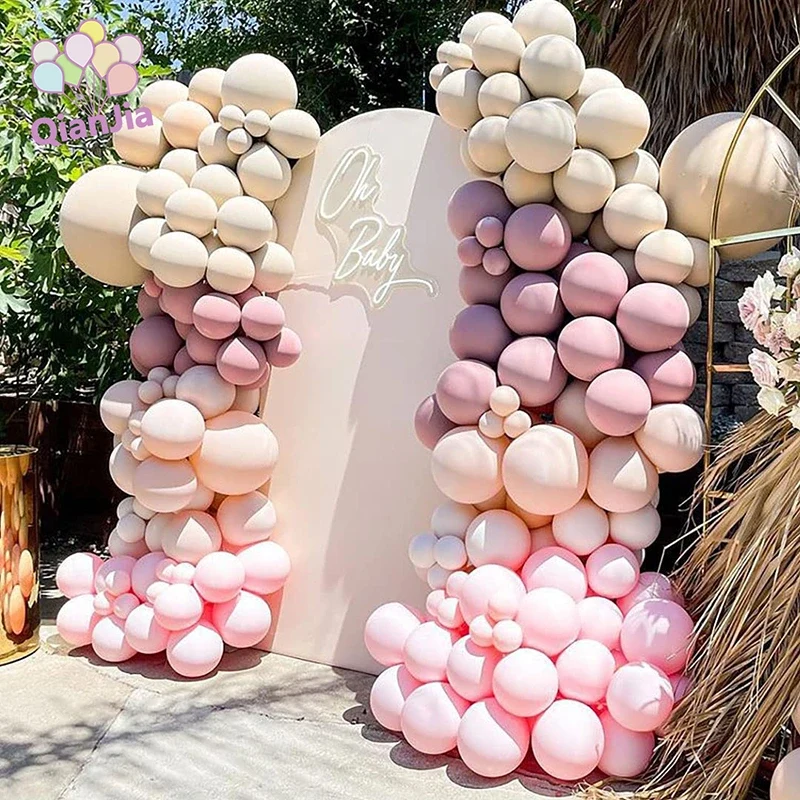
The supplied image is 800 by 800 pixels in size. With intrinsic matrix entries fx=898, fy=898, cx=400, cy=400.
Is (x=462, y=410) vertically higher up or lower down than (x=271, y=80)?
lower down

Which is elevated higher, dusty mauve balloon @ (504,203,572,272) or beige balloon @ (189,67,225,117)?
beige balloon @ (189,67,225,117)

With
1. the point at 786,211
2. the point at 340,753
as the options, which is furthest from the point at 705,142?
the point at 340,753

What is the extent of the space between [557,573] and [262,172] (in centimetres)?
201

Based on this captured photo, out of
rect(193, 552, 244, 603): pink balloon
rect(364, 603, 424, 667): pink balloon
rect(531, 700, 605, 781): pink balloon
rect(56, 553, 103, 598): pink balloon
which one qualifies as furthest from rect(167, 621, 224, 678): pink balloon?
rect(531, 700, 605, 781): pink balloon

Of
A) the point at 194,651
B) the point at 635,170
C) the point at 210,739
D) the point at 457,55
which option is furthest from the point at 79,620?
the point at 635,170

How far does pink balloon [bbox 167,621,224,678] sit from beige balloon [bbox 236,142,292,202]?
5.91ft

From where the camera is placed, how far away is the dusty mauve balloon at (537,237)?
301 cm

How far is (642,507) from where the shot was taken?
301 cm

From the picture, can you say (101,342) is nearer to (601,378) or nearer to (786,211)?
(601,378)

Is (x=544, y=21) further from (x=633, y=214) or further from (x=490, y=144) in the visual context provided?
(x=633, y=214)

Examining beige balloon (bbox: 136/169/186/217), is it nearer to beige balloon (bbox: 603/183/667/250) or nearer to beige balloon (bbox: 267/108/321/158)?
beige balloon (bbox: 267/108/321/158)

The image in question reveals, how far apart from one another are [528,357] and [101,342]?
3.07 metres

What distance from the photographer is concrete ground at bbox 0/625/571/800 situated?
9.29 feet

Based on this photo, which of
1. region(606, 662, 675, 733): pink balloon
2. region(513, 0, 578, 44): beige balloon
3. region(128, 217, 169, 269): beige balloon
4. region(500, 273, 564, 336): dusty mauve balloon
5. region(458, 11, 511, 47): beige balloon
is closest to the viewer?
region(606, 662, 675, 733): pink balloon
